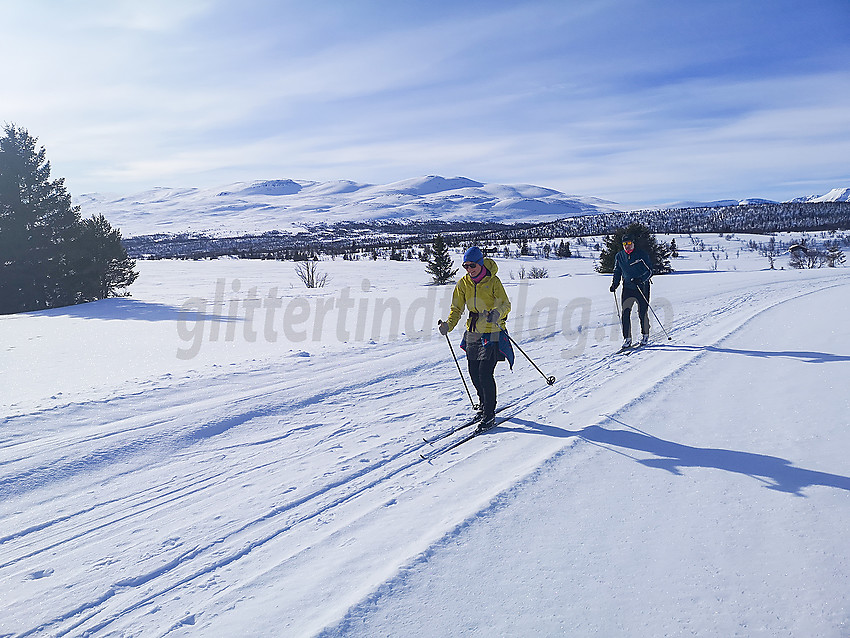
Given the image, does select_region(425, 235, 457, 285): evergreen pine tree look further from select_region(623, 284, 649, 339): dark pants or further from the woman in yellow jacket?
the woman in yellow jacket

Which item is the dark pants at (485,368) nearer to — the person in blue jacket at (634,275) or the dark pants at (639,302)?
the dark pants at (639,302)

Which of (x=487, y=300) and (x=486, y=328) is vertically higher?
(x=487, y=300)

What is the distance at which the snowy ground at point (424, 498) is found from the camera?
8.18ft

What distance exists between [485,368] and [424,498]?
72.8 inches

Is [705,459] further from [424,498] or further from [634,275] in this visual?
[634,275]

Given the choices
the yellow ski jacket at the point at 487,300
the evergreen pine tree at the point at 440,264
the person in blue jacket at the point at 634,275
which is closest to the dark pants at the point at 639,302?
the person in blue jacket at the point at 634,275

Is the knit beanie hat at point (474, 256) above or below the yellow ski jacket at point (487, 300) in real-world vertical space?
above

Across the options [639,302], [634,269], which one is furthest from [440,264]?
[634,269]

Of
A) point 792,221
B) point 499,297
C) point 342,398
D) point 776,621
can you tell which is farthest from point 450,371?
point 792,221

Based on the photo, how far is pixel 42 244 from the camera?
80.4ft

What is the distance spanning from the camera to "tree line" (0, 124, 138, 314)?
23625mm

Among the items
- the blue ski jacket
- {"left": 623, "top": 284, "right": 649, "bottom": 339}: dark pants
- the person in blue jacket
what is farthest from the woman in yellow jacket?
the blue ski jacket

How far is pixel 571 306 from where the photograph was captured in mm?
13883

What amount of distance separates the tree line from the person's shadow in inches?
1030
